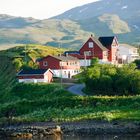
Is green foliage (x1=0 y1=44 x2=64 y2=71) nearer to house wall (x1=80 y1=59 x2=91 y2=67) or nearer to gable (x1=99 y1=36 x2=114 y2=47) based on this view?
house wall (x1=80 y1=59 x2=91 y2=67)

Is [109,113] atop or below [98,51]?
below

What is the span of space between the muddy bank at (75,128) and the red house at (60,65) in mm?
33405

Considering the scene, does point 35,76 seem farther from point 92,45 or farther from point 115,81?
point 92,45

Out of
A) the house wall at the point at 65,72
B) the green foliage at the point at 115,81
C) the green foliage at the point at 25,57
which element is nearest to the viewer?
the green foliage at the point at 115,81

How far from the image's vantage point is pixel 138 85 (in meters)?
66.2

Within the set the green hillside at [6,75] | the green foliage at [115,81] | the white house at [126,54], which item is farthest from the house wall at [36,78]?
the white house at [126,54]

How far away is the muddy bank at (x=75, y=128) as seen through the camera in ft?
167

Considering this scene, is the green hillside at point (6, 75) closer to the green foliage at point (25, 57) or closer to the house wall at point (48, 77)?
the green foliage at point (25, 57)

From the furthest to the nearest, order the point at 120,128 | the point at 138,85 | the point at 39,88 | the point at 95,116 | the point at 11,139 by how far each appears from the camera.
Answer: the point at 39,88
the point at 138,85
the point at 95,116
the point at 120,128
the point at 11,139

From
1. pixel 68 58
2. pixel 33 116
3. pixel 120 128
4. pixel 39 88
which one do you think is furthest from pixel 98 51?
pixel 120 128

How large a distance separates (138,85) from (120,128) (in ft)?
51.5

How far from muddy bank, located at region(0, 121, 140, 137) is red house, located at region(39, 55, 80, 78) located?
33405 mm

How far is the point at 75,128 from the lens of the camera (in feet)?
172

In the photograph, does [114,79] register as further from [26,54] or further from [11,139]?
[26,54]
